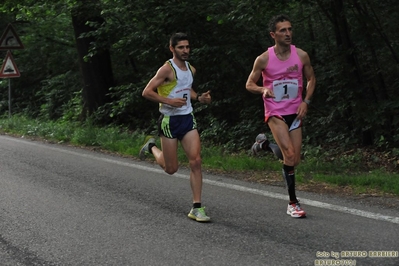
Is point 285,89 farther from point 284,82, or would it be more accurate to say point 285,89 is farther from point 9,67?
point 9,67

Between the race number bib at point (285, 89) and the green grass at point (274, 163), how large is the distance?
1.78m

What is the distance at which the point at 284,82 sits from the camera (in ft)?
22.7

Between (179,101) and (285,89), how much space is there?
107 cm

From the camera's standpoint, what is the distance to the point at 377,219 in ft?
21.1

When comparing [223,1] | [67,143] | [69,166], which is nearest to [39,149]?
[67,143]

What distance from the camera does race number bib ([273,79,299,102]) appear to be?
693 cm

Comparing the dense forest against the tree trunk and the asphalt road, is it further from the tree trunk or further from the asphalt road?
the asphalt road

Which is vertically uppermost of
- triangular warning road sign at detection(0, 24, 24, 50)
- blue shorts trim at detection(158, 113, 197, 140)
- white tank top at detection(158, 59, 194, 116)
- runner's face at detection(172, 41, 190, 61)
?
triangular warning road sign at detection(0, 24, 24, 50)

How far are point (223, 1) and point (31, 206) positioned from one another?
25.4ft

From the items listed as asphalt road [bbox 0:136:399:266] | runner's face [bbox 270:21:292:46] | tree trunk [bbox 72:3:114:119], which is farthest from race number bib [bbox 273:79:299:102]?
tree trunk [bbox 72:3:114:119]

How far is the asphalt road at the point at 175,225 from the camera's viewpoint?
5.43 m

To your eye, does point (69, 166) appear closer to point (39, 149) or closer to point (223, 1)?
point (39, 149)

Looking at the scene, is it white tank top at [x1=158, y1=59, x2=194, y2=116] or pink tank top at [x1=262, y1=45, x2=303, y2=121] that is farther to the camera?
white tank top at [x1=158, y1=59, x2=194, y2=116]

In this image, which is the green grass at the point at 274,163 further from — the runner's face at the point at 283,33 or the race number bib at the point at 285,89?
the runner's face at the point at 283,33
